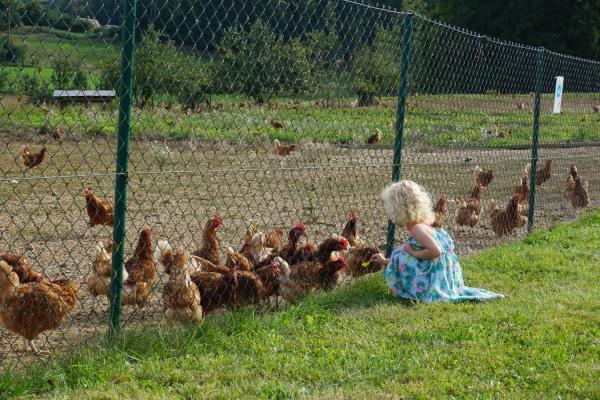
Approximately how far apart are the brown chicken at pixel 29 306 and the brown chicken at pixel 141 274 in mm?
793

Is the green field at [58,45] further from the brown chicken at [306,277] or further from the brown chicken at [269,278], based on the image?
the brown chicken at [306,277]

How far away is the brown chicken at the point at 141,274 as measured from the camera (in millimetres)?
5328

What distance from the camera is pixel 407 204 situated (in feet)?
17.3

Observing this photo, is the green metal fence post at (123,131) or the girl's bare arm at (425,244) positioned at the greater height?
the green metal fence post at (123,131)

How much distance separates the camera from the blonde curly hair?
5281 millimetres

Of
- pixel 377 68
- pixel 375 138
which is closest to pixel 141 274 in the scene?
pixel 377 68

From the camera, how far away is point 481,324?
478 centimetres

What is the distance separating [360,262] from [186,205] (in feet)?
13.0

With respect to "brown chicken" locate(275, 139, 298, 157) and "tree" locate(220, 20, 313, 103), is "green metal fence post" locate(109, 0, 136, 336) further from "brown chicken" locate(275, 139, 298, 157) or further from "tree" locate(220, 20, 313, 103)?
"brown chicken" locate(275, 139, 298, 157)

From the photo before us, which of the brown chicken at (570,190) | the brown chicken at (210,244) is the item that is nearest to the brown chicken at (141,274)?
the brown chicken at (210,244)

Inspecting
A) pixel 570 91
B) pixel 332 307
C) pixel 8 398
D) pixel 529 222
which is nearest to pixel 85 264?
pixel 332 307

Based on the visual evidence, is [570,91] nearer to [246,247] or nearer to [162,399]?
[246,247]

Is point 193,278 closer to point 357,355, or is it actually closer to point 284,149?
point 357,355

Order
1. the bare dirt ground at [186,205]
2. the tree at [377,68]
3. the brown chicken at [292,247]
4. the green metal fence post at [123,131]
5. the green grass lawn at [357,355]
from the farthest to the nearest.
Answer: the tree at [377,68] < the brown chicken at [292,247] < the bare dirt ground at [186,205] < the green metal fence post at [123,131] < the green grass lawn at [357,355]
